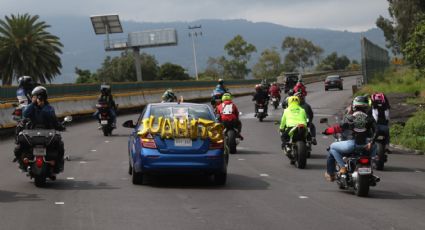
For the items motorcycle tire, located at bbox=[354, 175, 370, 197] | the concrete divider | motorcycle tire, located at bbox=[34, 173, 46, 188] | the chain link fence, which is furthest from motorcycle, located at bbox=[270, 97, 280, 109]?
motorcycle tire, located at bbox=[354, 175, 370, 197]

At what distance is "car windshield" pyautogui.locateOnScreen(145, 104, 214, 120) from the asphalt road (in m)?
1.21

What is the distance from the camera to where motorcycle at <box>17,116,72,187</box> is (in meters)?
13.0

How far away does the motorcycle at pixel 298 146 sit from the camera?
54.2 feet

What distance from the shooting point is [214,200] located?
11883 mm

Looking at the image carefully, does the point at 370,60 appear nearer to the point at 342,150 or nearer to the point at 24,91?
the point at 24,91

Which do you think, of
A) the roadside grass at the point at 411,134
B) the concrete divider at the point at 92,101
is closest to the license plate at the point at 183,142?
the roadside grass at the point at 411,134

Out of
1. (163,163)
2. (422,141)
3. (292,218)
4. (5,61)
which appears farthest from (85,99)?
(5,61)

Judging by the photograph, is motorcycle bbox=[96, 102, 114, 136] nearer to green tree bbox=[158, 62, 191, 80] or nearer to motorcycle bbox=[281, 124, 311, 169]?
motorcycle bbox=[281, 124, 311, 169]

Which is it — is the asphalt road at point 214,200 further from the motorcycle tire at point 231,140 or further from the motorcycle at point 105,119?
the motorcycle at point 105,119

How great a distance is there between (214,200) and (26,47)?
207 feet

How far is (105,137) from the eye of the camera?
2550cm

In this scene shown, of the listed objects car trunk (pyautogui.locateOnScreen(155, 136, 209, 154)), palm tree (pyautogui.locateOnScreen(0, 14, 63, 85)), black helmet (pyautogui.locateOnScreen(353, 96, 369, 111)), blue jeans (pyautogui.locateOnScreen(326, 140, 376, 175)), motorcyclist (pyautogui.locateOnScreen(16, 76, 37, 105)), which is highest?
palm tree (pyautogui.locateOnScreen(0, 14, 63, 85))

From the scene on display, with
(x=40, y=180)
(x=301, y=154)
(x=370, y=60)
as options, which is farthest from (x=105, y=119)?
(x=370, y=60)

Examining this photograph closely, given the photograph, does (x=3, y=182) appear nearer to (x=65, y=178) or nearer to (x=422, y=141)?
(x=65, y=178)
